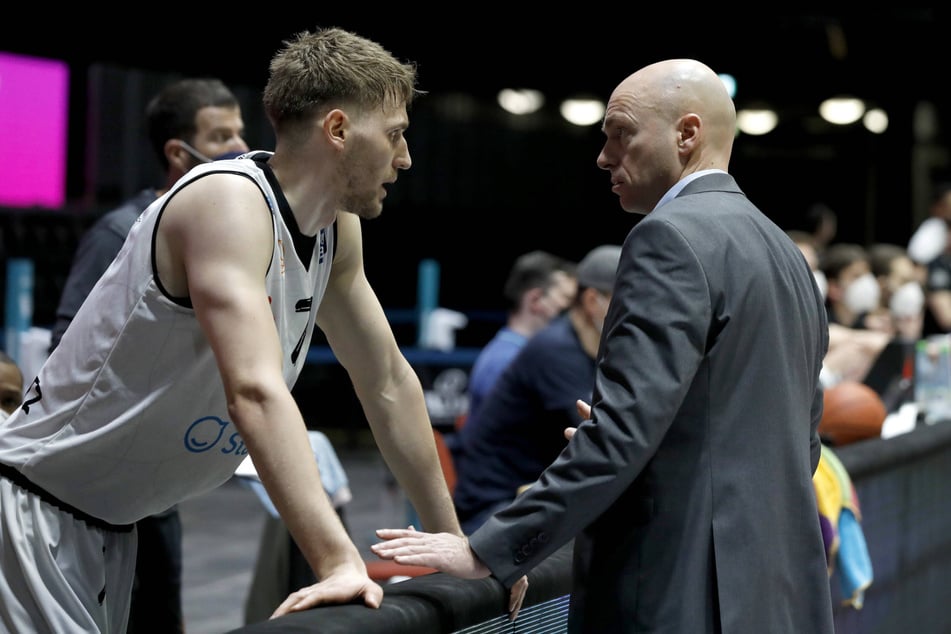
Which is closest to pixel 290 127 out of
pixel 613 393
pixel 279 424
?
pixel 279 424

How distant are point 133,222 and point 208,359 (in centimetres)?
138

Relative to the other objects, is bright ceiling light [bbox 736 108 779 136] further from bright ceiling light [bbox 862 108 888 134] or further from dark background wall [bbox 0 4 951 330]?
bright ceiling light [bbox 862 108 888 134]

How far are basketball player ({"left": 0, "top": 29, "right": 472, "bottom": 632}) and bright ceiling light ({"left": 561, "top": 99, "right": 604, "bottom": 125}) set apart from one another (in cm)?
1363

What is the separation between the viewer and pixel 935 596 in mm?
5164

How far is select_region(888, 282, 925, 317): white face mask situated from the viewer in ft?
25.7

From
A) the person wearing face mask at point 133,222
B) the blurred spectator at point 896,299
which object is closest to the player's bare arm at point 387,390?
the person wearing face mask at point 133,222

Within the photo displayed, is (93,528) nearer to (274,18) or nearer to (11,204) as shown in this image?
(11,204)

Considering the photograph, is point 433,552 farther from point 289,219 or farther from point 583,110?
point 583,110

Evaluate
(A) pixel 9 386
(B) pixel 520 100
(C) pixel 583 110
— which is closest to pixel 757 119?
(C) pixel 583 110

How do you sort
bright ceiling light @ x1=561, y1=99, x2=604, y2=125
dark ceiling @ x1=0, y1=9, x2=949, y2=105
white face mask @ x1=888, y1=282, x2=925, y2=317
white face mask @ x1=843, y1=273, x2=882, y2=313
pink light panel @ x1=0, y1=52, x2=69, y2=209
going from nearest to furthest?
white face mask @ x1=843, y1=273, x2=882, y2=313, white face mask @ x1=888, y1=282, x2=925, y2=317, pink light panel @ x1=0, y1=52, x2=69, y2=209, dark ceiling @ x1=0, y1=9, x2=949, y2=105, bright ceiling light @ x1=561, y1=99, x2=604, y2=125

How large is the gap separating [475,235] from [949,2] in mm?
5769

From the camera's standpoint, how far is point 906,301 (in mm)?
7863

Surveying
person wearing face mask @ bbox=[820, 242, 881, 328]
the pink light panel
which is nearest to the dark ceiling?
the pink light panel

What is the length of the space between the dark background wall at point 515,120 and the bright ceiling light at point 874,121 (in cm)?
23
